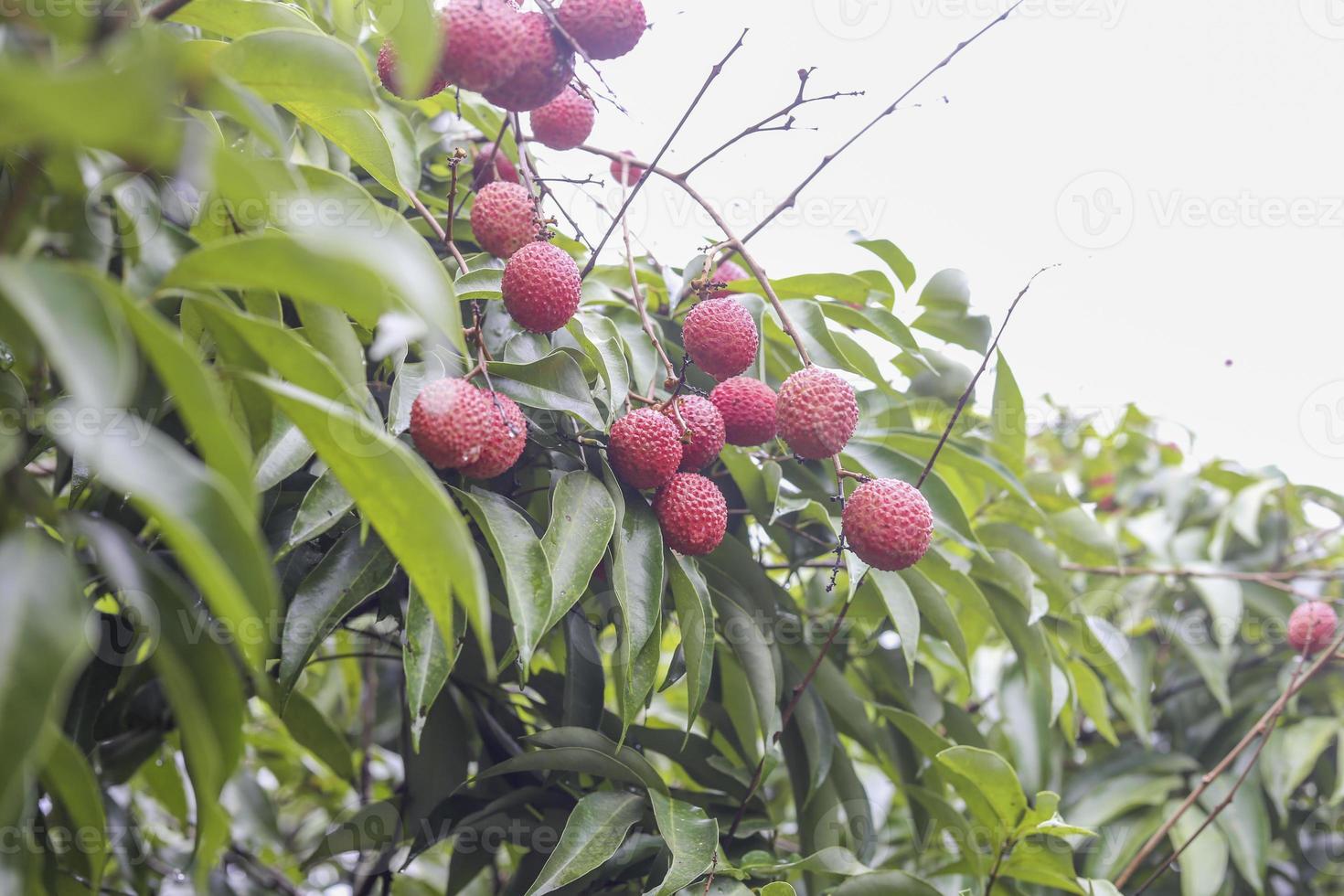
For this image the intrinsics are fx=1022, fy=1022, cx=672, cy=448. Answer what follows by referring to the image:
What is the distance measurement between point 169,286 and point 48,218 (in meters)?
0.15

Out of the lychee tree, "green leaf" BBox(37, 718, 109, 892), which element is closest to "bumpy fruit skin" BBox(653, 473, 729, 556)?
the lychee tree

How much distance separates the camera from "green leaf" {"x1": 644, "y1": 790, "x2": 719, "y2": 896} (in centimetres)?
75

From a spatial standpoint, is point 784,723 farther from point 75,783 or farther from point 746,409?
point 75,783

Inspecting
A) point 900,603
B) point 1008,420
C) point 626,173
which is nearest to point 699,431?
point 900,603

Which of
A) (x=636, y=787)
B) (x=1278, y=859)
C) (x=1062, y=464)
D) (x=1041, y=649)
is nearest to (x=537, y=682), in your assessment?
(x=636, y=787)

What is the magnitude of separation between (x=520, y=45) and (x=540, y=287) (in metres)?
0.18

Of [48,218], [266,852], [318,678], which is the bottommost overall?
[266,852]

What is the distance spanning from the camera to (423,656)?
67cm

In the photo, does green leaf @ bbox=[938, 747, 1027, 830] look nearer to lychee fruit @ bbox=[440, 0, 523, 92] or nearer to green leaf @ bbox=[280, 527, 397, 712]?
green leaf @ bbox=[280, 527, 397, 712]

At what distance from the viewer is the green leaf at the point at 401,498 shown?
48 centimetres

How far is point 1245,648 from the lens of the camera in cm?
157

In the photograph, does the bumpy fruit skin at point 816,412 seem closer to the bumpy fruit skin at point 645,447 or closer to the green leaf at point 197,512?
the bumpy fruit skin at point 645,447

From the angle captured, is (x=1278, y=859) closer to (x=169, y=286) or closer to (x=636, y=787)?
(x=636, y=787)

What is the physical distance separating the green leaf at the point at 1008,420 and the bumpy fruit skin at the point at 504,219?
577 mm
